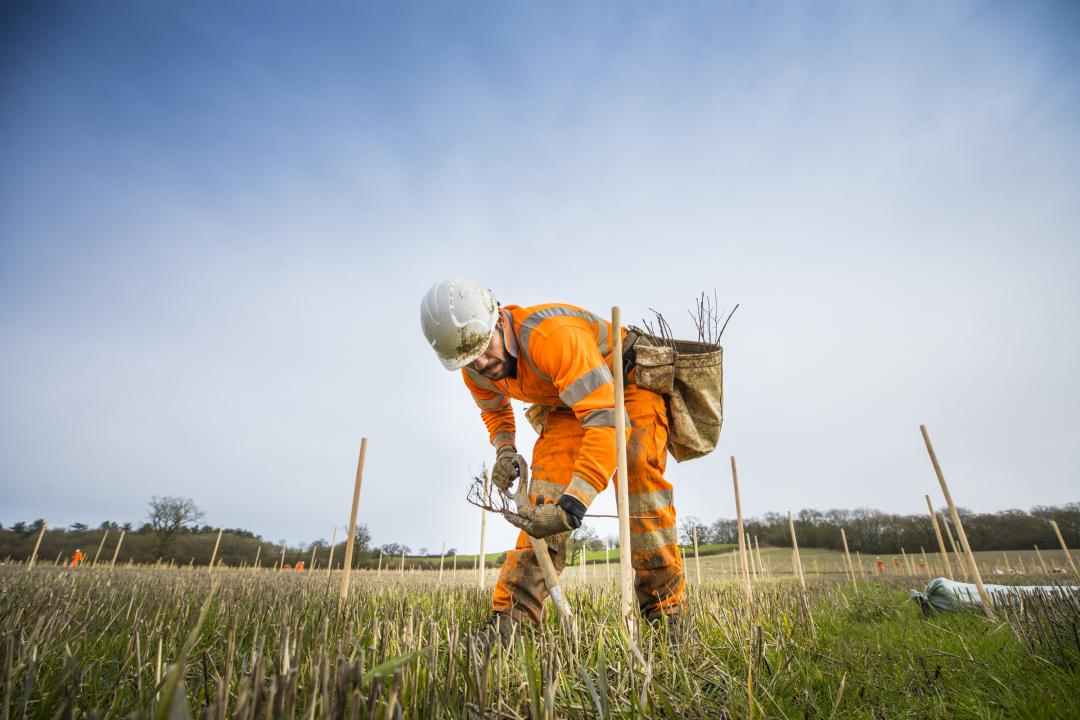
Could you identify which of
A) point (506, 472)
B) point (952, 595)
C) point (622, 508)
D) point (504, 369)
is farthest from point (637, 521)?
point (952, 595)

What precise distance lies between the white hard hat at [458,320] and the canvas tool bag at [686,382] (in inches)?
42.7

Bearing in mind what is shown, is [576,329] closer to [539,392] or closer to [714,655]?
[539,392]

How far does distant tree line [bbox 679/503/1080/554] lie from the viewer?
41938mm

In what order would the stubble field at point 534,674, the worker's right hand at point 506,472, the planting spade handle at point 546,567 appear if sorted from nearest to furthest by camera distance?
the stubble field at point 534,674, the planting spade handle at point 546,567, the worker's right hand at point 506,472

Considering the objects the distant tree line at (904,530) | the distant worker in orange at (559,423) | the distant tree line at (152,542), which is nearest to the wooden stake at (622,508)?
the distant worker in orange at (559,423)

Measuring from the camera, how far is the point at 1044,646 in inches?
101

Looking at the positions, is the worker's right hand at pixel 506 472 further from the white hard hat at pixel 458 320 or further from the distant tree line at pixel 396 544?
the distant tree line at pixel 396 544

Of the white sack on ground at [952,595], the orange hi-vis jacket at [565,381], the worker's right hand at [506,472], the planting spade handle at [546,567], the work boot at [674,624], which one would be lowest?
the white sack on ground at [952,595]

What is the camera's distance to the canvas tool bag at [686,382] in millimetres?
3258

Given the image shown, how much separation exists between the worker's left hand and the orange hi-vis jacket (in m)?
0.13

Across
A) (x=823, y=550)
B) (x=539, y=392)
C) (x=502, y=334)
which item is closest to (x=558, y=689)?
(x=539, y=392)

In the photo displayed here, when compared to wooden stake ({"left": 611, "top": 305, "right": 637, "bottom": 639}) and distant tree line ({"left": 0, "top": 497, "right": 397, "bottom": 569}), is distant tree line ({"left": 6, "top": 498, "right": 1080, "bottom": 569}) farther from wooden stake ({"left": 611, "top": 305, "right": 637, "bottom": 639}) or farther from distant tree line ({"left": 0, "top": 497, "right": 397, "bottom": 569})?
wooden stake ({"left": 611, "top": 305, "right": 637, "bottom": 639})

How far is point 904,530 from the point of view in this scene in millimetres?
46969

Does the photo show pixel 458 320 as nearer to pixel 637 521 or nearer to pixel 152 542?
pixel 637 521
